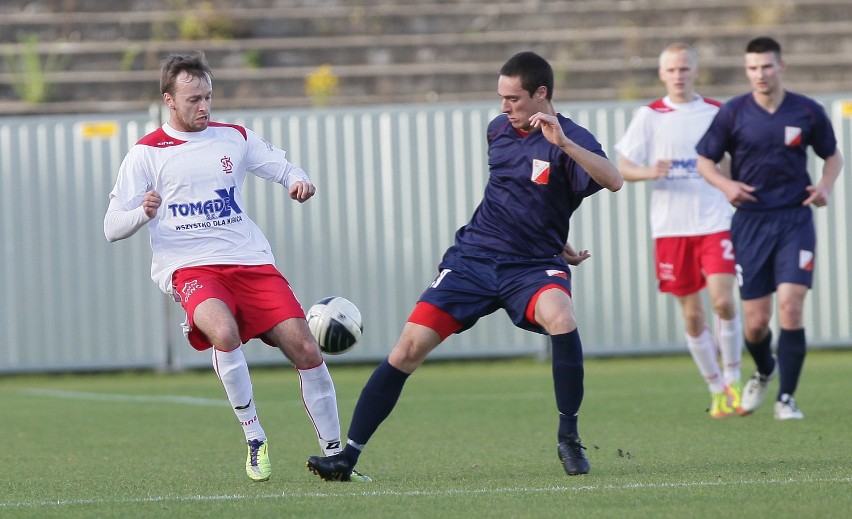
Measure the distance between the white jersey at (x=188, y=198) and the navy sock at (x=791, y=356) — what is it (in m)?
3.58

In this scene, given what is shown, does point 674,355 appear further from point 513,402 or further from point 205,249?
point 205,249

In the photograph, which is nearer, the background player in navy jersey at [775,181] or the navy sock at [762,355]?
the background player in navy jersey at [775,181]

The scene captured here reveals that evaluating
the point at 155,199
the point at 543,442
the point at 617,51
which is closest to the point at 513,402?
the point at 543,442

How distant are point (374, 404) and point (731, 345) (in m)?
4.03

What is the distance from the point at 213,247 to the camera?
21.6ft

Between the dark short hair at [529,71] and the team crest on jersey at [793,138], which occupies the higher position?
the dark short hair at [529,71]

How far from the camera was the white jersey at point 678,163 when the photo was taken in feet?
31.5

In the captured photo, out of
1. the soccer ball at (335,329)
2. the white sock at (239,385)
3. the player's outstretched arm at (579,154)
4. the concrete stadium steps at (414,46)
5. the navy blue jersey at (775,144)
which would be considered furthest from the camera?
the concrete stadium steps at (414,46)

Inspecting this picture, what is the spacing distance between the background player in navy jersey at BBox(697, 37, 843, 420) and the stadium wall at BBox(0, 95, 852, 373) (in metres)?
5.84

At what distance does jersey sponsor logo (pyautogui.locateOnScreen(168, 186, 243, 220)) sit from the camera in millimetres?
6562

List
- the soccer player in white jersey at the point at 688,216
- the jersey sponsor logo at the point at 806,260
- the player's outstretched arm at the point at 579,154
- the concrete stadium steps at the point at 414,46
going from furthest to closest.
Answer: the concrete stadium steps at the point at 414,46 < the soccer player in white jersey at the point at 688,216 < the jersey sponsor logo at the point at 806,260 < the player's outstretched arm at the point at 579,154

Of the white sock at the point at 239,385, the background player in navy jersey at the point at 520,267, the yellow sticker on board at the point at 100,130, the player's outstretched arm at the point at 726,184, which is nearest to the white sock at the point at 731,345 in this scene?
the player's outstretched arm at the point at 726,184

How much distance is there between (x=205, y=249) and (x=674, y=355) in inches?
387

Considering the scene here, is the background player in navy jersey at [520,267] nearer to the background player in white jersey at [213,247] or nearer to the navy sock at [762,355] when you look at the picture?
the background player in white jersey at [213,247]
